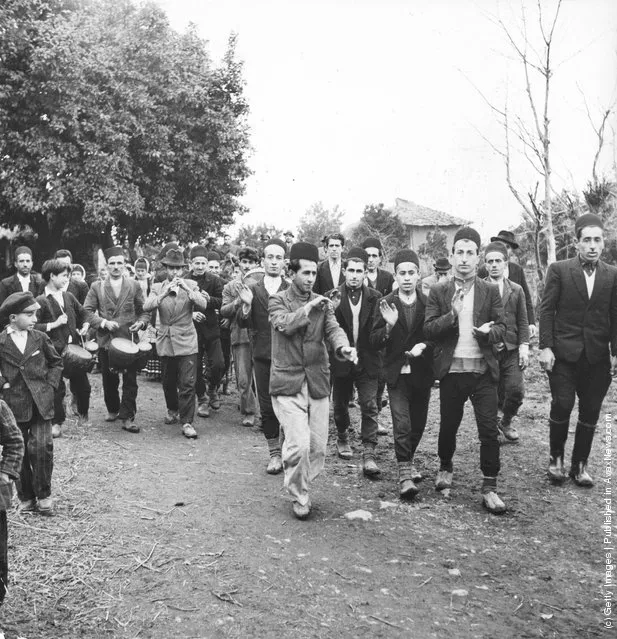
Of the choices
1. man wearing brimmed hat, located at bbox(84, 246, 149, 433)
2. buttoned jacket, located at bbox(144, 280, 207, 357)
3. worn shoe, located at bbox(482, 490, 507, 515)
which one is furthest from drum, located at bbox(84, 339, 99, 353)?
worn shoe, located at bbox(482, 490, 507, 515)

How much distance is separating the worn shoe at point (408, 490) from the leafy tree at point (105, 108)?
14636 mm

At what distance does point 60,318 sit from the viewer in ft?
24.0

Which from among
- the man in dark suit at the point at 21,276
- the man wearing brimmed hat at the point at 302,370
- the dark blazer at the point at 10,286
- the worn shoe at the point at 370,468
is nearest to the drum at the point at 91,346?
the dark blazer at the point at 10,286

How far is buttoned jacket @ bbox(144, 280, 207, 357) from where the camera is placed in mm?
7754

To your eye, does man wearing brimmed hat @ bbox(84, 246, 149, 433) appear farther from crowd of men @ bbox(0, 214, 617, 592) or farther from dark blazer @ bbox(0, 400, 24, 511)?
dark blazer @ bbox(0, 400, 24, 511)

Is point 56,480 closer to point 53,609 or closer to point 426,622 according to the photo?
point 53,609

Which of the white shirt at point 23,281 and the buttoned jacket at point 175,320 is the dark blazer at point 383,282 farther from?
the white shirt at point 23,281

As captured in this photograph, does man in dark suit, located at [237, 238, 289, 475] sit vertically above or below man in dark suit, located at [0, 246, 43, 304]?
below

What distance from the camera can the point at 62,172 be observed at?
18.5 metres

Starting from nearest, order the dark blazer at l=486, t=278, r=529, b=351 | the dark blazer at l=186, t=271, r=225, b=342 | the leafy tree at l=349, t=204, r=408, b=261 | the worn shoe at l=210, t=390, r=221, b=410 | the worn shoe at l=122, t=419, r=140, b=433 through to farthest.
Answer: the dark blazer at l=486, t=278, r=529, b=351 < the worn shoe at l=122, t=419, r=140, b=433 < the dark blazer at l=186, t=271, r=225, b=342 < the worn shoe at l=210, t=390, r=221, b=410 < the leafy tree at l=349, t=204, r=408, b=261

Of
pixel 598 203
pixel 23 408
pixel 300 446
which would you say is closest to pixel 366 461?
pixel 300 446

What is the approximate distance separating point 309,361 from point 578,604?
2.51m

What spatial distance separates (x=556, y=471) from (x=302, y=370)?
8.12 ft

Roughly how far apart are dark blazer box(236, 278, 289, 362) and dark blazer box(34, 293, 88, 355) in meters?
1.97
